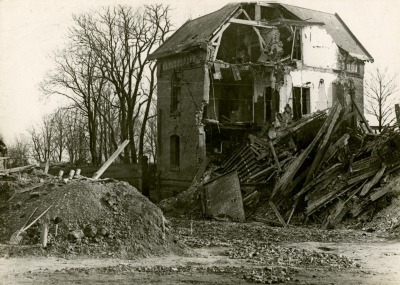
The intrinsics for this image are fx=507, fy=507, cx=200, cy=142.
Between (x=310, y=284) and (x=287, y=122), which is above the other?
(x=287, y=122)

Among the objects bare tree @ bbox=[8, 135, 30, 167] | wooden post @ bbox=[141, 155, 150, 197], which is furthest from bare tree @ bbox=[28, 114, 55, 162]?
wooden post @ bbox=[141, 155, 150, 197]

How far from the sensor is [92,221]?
12.4 meters

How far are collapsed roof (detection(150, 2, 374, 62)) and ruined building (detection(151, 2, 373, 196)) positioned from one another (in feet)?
0.25

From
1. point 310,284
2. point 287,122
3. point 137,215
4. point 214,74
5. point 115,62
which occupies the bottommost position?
point 310,284

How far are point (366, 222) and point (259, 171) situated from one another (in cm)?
529

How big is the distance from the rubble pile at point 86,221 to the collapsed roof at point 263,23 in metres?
13.9

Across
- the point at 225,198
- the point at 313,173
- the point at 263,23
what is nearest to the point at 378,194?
the point at 313,173

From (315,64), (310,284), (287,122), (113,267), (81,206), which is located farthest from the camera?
(315,64)

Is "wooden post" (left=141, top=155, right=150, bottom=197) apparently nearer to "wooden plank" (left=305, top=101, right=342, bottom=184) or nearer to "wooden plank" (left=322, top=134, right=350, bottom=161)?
"wooden plank" (left=305, top=101, right=342, bottom=184)

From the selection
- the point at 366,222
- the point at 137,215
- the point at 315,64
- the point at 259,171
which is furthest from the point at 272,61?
the point at 137,215

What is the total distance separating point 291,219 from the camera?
17875 mm

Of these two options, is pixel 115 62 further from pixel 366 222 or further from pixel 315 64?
pixel 366 222

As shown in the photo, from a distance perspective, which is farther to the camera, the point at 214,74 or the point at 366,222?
the point at 214,74

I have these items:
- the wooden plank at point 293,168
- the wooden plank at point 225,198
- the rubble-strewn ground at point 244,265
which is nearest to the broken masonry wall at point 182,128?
the wooden plank at point 225,198
